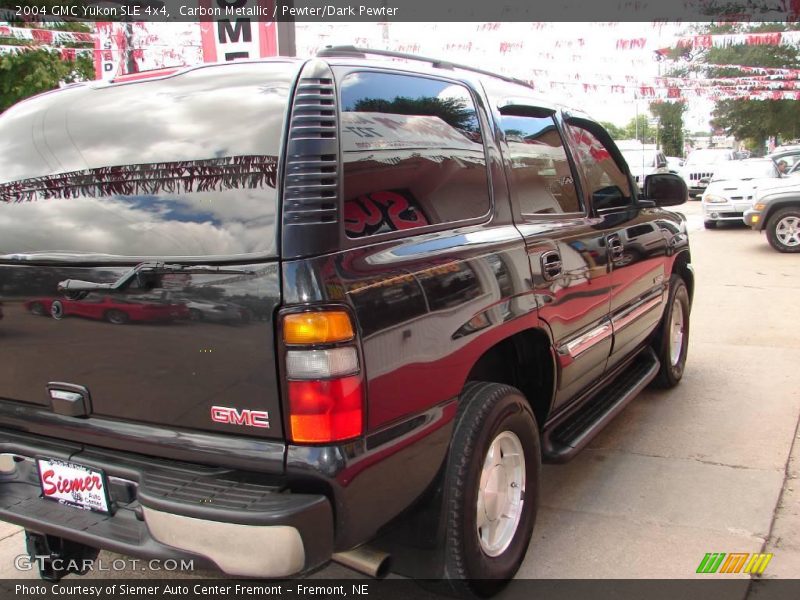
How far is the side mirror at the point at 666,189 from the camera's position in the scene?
14.8ft

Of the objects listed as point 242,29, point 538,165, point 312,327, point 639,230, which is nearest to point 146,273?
point 312,327

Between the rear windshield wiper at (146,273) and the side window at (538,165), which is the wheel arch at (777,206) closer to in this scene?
the side window at (538,165)

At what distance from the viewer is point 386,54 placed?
9.35ft

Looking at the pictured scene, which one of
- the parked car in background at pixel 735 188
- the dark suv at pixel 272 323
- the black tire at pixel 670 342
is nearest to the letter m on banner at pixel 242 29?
the dark suv at pixel 272 323

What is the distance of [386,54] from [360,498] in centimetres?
178

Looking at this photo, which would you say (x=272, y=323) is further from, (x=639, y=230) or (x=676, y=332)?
(x=676, y=332)

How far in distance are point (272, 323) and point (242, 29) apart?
5.38 meters

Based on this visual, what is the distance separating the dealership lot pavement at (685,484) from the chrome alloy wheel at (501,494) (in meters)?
0.31

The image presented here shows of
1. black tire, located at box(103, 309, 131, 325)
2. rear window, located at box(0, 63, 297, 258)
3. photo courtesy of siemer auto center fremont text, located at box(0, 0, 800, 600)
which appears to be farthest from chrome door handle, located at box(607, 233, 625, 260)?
black tire, located at box(103, 309, 131, 325)

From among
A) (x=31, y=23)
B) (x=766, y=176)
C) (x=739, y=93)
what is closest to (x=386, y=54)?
(x=31, y=23)

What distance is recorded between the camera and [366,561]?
225cm

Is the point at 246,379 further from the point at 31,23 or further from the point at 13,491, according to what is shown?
the point at 31,23

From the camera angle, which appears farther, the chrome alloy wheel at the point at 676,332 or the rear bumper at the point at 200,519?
the chrome alloy wheel at the point at 676,332

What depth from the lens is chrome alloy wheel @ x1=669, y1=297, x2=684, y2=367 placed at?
202 inches
